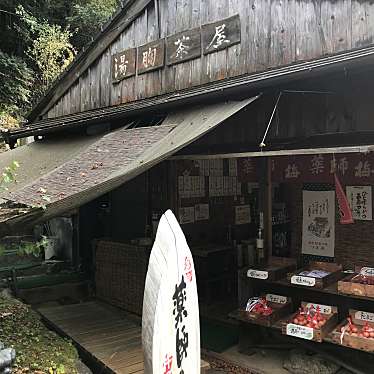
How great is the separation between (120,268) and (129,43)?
14.4 feet

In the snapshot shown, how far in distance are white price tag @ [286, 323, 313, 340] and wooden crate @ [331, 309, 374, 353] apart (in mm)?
273

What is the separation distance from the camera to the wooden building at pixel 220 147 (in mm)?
4688

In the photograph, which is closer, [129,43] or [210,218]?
[129,43]

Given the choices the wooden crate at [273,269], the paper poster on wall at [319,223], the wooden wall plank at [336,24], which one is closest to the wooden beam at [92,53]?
the wooden wall plank at [336,24]

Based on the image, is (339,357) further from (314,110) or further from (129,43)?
(129,43)

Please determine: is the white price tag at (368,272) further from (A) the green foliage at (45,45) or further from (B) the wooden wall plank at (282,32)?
(A) the green foliage at (45,45)

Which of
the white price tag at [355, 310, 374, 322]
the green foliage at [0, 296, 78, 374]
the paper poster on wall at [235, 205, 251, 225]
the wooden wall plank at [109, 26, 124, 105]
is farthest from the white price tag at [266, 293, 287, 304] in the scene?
the wooden wall plank at [109, 26, 124, 105]

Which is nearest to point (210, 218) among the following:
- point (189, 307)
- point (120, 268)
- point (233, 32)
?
point (120, 268)

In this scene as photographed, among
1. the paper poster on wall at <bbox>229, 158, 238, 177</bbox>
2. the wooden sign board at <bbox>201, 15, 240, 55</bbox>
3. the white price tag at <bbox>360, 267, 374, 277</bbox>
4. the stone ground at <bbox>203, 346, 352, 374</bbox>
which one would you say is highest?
the wooden sign board at <bbox>201, 15, 240, 55</bbox>

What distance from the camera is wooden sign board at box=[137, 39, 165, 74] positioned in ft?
24.9

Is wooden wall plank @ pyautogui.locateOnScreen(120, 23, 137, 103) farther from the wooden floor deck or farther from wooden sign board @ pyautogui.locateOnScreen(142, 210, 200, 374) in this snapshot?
wooden sign board @ pyautogui.locateOnScreen(142, 210, 200, 374)

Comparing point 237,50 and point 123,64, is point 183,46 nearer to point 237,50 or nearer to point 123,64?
point 237,50

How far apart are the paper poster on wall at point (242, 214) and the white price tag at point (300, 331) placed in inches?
167

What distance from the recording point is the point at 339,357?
5.41 metres
